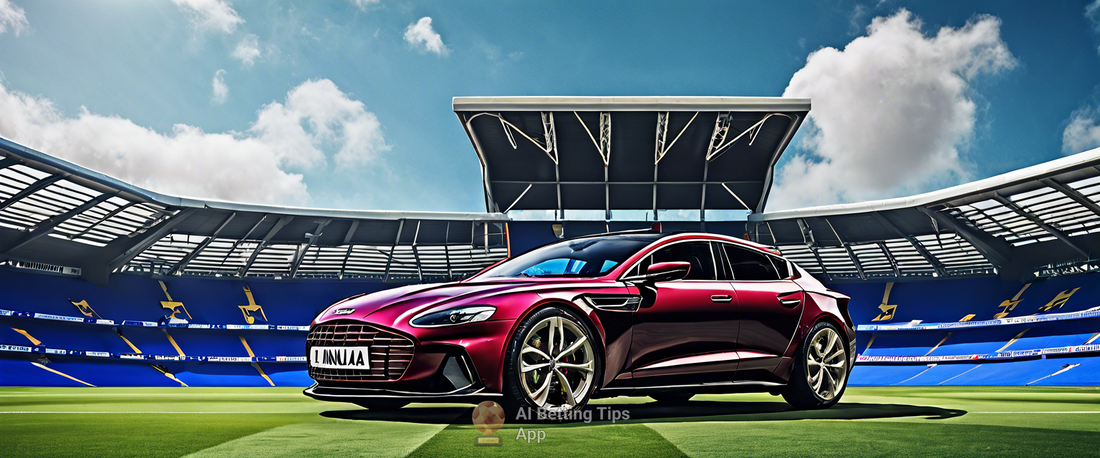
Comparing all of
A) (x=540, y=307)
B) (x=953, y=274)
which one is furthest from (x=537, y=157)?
(x=540, y=307)

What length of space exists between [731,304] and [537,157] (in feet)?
68.2

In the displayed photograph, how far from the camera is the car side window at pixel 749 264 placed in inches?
233

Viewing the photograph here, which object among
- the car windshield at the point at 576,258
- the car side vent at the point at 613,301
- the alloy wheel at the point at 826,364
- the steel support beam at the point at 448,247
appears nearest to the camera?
the car side vent at the point at 613,301

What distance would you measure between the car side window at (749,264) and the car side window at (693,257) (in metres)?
0.23

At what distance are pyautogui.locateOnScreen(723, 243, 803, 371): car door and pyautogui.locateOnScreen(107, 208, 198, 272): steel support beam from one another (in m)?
24.2

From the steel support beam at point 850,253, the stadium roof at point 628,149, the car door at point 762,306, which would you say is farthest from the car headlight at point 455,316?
the steel support beam at point 850,253

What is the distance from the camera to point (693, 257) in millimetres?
5730

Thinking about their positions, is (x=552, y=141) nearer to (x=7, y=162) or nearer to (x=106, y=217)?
(x=7, y=162)

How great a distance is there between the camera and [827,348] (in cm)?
Result: 627

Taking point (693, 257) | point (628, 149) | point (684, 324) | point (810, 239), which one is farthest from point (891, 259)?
point (684, 324)

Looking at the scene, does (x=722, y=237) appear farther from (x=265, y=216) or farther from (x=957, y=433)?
(x=265, y=216)

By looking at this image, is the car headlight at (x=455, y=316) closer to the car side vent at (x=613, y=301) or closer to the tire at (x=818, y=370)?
the car side vent at (x=613, y=301)

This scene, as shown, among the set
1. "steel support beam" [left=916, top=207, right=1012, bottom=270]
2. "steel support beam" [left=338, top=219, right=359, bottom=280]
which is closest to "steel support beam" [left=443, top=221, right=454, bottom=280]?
"steel support beam" [left=338, top=219, right=359, bottom=280]

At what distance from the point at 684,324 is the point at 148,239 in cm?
2724
